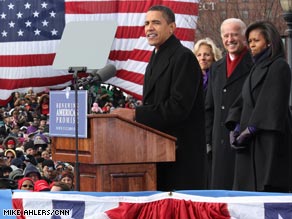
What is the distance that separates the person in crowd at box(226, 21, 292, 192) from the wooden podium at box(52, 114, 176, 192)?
37.4 inches

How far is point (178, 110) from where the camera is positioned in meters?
7.30

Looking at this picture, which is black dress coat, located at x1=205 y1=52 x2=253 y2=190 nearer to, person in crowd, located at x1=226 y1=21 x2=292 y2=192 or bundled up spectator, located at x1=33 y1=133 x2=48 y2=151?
person in crowd, located at x1=226 y1=21 x2=292 y2=192

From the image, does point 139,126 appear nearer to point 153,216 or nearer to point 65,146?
point 65,146

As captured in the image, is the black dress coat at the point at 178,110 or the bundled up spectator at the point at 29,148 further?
the bundled up spectator at the point at 29,148

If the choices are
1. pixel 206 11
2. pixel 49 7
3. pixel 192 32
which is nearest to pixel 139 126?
pixel 49 7

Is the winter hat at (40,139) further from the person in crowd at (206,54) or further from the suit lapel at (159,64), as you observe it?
the suit lapel at (159,64)

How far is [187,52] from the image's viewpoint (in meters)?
7.51

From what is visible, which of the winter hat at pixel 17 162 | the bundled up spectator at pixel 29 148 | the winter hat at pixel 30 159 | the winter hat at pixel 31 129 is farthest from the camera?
the winter hat at pixel 31 129

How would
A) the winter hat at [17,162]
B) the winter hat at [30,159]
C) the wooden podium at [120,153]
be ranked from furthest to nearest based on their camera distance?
the winter hat at [30,159] < the winter hat at [17,162] < the wooden podium at [120,153]

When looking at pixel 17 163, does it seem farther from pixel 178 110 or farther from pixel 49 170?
pixel 178 110

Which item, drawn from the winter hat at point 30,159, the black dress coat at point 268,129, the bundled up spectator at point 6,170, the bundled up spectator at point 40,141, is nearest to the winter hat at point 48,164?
the winter hat at point 30,159

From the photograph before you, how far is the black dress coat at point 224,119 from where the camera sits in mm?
8617

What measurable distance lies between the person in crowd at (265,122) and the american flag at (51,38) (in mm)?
3994

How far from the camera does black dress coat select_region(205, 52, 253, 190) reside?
8.62 metres
